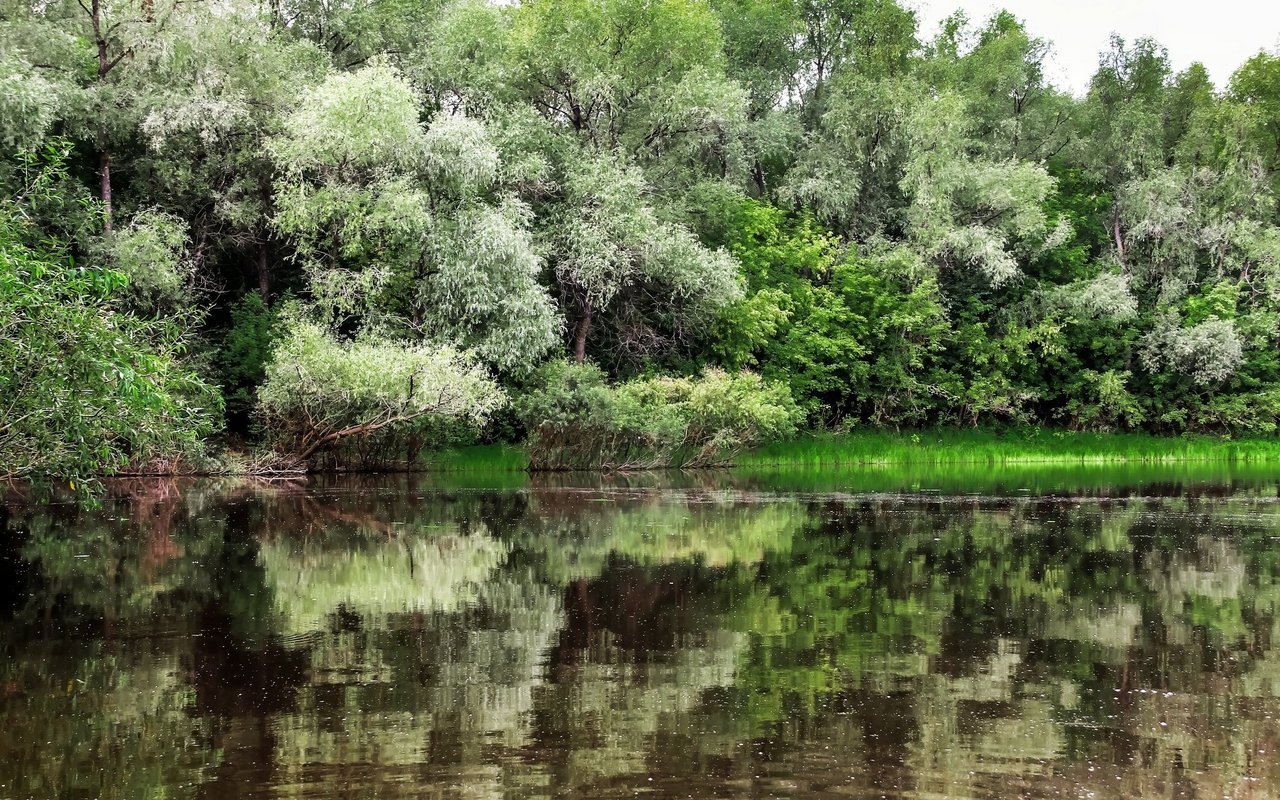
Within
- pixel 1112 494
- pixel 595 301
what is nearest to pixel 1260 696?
pixel 1112 494

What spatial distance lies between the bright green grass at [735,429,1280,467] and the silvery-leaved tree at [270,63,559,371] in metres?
12.8

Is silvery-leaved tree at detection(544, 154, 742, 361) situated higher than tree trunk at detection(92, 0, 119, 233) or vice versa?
tree trunk at detection(92, 0, 119, 233)

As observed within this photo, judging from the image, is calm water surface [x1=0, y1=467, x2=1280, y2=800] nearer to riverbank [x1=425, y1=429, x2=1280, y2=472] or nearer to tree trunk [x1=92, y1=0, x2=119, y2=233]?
tree trunk [x1=92, y1=0, x2=119, y2=233]

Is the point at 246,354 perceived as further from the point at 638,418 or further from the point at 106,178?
the point at 638,418

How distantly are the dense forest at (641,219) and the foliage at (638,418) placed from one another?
116 millimetres

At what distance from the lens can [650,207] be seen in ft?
125

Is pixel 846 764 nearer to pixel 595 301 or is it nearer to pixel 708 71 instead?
pixel 595 301

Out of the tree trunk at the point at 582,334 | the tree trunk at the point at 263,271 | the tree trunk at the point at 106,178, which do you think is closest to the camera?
the tree trunk at the point at 106,178

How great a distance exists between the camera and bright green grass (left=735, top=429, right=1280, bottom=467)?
40938 mm

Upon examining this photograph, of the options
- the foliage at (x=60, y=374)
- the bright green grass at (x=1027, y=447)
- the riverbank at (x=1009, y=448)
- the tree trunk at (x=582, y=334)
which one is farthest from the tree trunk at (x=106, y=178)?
the bright green grass at (x=1027, y=447)

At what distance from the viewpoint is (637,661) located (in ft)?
28.6

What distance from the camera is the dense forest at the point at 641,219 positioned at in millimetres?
31219

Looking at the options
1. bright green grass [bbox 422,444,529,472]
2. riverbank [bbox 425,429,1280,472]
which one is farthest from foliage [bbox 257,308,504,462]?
riverbank [bbox 425,429,1280,472]

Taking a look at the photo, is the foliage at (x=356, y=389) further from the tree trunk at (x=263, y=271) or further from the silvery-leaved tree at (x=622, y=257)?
the silvery-leaved tree at (x=622, y=257)
